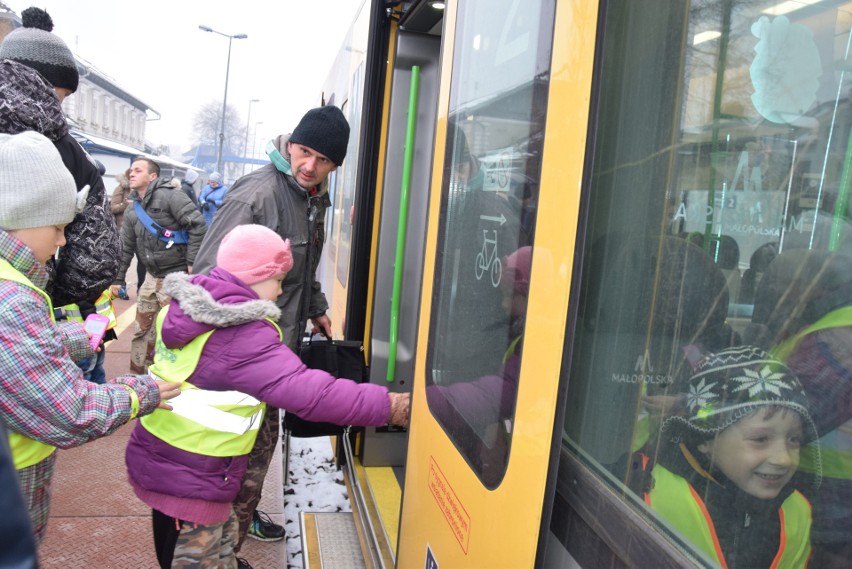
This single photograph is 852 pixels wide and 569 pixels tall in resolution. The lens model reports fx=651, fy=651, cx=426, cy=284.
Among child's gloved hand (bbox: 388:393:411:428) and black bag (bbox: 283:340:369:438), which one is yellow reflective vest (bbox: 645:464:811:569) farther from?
black bag (bbox: 283:340:369:438)

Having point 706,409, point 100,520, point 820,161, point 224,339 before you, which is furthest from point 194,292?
point 100,520

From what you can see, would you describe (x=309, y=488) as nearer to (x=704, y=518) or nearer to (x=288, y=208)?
(x=288, y=208)

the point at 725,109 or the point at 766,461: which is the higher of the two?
the point at 725,109

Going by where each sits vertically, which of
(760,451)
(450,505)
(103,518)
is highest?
(760,451)

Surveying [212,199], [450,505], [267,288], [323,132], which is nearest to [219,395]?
[267,288]

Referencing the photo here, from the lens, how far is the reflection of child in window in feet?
3.16

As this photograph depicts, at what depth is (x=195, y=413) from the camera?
196cm

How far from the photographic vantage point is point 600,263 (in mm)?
1216

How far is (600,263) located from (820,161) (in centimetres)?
41

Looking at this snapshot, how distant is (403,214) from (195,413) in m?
1.59

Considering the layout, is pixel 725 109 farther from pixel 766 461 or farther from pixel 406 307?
pixel 406 307

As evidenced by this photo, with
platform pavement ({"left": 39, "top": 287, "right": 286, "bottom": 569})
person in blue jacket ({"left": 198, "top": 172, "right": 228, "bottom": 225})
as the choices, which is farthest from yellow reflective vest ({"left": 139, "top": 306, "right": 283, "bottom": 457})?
person in blue jacket ({"left": 198, "top": 172, "right": 228, "bottom": 225})

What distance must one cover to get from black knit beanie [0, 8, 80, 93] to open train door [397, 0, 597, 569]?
63.5 inches

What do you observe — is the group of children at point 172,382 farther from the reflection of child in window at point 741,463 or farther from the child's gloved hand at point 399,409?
the reflection of child in window at point 741,463
